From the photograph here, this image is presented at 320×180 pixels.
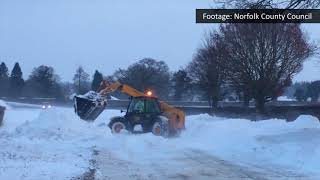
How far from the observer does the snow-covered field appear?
1540 cm

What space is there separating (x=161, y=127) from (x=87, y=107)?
3.99m

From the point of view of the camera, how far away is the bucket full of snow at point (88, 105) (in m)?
31.8

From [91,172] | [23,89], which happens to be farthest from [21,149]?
[23,89]

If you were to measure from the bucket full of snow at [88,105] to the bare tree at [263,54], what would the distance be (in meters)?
17.7

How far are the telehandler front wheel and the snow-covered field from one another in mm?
1324

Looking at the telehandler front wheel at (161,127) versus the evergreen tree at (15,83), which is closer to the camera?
the telehandler front wheel at (161,127)

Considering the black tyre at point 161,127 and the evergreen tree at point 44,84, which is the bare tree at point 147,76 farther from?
the black tyre at point 161,127

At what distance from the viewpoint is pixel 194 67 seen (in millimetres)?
68812

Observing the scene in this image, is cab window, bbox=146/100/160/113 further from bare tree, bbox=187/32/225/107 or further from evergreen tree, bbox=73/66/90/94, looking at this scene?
evergreen tree, bbox=73/66/90/94

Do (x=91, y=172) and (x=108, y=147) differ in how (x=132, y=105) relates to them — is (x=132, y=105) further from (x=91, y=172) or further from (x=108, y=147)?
(x=91, y=172)

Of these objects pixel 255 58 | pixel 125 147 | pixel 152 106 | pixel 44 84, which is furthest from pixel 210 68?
pixel 44 84

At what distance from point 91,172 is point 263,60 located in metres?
34.0

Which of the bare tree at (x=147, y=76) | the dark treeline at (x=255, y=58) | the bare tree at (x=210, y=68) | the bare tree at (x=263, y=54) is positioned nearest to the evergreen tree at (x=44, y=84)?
the bare tree at (x=147, y=76)

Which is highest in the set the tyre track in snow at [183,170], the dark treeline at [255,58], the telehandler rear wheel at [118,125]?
the dark treeline at [255,58]
